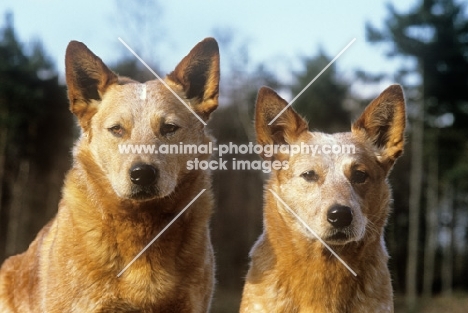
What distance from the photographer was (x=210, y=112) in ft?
17.6

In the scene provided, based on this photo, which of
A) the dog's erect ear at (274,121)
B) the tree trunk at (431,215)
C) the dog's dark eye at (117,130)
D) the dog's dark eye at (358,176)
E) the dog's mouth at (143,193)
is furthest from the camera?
the tree trunk at (431,215)

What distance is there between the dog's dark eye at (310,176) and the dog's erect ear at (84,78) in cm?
179

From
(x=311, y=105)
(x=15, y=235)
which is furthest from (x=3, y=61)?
(x=311, y=105)

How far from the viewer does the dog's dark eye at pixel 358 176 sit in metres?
5.19

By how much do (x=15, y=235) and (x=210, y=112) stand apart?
16.3m

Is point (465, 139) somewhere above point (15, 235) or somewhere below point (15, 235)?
above

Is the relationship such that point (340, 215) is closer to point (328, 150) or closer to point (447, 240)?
point (328, 150)

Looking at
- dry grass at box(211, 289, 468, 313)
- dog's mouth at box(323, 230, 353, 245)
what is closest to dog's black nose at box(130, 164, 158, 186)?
dog's mouth at box(323, 230, 353, 245)

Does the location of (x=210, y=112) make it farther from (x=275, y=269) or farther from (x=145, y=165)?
(x=275, y=269)

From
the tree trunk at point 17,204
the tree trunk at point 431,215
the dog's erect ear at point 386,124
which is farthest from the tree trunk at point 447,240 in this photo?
the dog's erect ear at point 386,124

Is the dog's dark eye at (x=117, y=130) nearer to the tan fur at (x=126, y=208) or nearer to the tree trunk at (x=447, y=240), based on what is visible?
the tan fur at (x=126, y=208)

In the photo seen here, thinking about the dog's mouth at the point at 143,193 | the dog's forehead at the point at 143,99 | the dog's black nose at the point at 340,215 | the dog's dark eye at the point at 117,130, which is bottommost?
the dog's black nose at the point at 340,215

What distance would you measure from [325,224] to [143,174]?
1.48 m

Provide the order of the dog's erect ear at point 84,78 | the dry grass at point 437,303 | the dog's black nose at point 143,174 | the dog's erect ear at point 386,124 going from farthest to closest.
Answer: the dry grass at point 437,303
the dog's erect ear at point 386,124
the dog's erect ear at point 84,78
the dog's black nose at point 143,174
